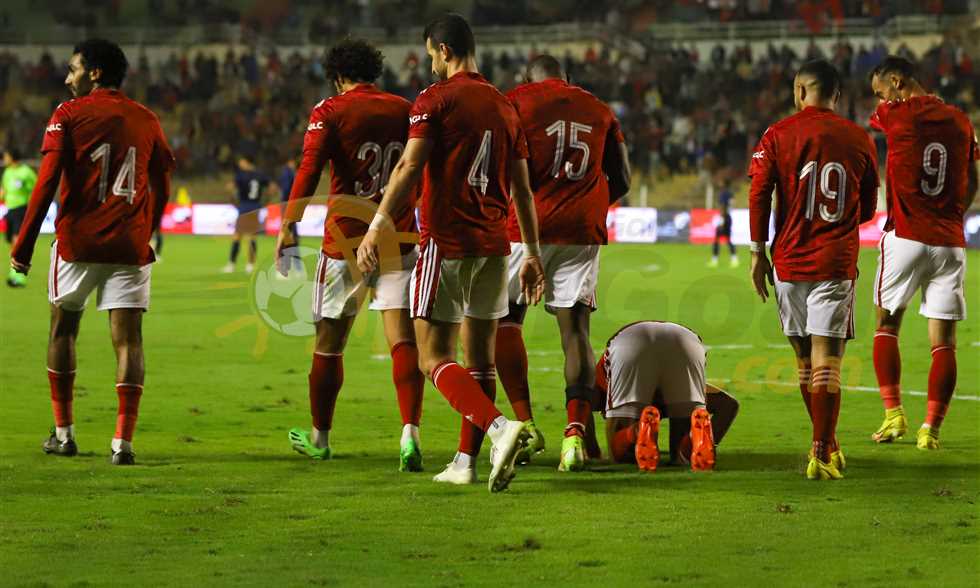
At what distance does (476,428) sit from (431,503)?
24.2 inches

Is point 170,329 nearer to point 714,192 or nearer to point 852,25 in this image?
point 714,192

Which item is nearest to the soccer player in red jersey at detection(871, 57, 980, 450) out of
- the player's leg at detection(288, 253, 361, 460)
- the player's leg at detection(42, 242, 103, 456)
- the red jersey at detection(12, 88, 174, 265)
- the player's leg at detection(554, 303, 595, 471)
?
the player's leg at detection(554, 303, 595, 471)

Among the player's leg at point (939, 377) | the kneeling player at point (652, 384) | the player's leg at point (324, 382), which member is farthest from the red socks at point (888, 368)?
the player's leg at point (324, 382)

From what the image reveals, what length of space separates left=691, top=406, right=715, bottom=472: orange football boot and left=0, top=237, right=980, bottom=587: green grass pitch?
0.12 metres

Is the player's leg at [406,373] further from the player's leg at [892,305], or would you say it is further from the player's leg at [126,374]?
the player's leg at [892,305]

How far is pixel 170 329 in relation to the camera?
15703mm

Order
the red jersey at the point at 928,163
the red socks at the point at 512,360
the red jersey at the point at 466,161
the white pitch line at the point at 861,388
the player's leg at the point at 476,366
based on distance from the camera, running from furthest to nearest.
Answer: the white pitch line at the point at 861,388, the red jersey at the point at 928,163, the red socks at the point at 512,360, the player's leg at the point at 476,366, the red jersey at the point at 466,161

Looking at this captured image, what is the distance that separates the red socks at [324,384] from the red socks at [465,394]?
121 cm

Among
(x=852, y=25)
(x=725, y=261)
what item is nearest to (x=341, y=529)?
(x=725, y=261)

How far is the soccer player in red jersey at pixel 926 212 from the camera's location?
834 cm

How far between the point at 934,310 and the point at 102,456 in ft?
15.3

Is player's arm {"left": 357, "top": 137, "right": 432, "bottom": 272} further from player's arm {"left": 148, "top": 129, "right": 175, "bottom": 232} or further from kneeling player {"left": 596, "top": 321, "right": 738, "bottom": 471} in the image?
kneeling player {"left": 596, "top": 321, "right": 738, "bottom": 471}

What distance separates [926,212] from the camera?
844 cm

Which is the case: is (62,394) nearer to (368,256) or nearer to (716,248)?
(368,256)
